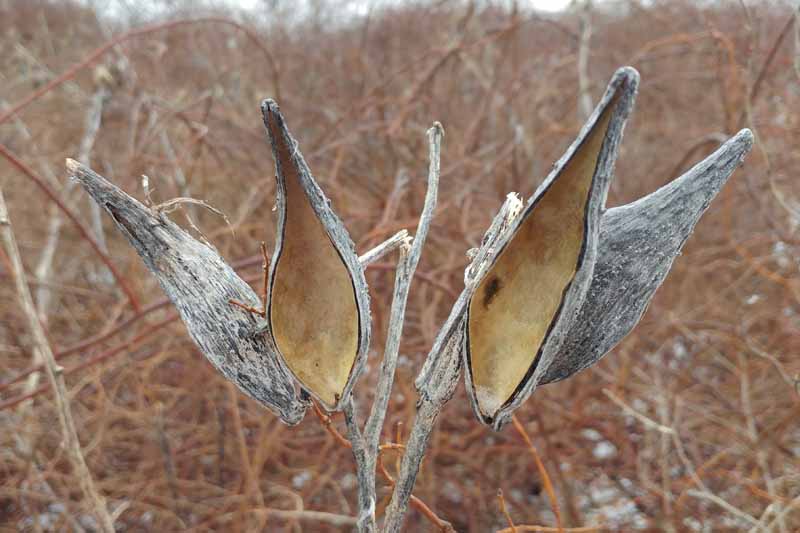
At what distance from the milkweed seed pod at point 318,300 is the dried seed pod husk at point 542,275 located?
5cm

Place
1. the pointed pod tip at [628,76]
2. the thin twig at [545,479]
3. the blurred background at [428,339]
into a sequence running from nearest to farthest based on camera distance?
the pointed pod tip at [628,76]
the thin twig at [545,479]
the blurred background at [428,339]

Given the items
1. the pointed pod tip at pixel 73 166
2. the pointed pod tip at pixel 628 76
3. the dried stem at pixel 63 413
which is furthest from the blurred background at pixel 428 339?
the pointed pod tip at pixel 628 76

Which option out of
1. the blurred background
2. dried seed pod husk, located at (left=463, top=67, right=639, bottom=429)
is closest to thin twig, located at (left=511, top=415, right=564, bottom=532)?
dried seed pod husk, located at (left=463, top=67, right=639, bottom=429)

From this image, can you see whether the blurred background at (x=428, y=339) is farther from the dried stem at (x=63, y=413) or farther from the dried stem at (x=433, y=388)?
the dried stem at (x=433, y=388)

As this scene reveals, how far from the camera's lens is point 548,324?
0.24m

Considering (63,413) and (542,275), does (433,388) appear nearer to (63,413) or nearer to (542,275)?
(542,275)

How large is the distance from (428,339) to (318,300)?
668 millimetres

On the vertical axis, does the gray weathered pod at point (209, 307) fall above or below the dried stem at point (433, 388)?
above

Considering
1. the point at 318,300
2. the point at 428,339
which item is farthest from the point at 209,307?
the point at 428,339

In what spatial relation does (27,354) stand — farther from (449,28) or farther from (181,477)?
(449,28)

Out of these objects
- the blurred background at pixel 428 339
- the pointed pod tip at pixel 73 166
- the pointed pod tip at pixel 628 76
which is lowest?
the blurred background at pixel 428 339

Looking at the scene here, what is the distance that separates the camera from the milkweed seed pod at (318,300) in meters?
0.24

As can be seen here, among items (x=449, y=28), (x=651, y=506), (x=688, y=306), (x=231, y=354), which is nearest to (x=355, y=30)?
(x=449, y=28)

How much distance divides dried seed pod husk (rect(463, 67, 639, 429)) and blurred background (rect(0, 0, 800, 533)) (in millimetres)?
401
